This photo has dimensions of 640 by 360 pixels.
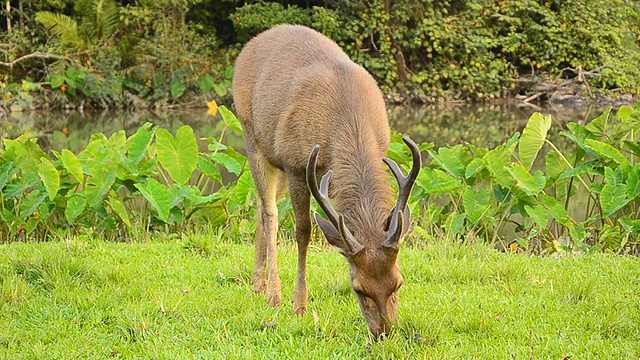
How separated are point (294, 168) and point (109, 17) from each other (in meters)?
18.1

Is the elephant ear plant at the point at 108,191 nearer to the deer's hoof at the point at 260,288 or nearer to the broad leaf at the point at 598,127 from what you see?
the deer's hoof at the point at 260,288

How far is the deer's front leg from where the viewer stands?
470cm

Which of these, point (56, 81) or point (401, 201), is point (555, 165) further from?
point (56, 81)

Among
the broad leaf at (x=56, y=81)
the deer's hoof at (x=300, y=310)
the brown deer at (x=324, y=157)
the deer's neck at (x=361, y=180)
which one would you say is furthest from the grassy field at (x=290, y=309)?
the broad leaf at (x=56, y=81)

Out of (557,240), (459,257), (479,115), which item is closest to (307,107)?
(459,257)

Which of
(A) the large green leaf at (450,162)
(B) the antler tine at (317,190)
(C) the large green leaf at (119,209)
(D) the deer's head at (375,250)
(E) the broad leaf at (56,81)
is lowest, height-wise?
(E) the broad leaf at (56,81)

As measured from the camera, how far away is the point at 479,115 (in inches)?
734

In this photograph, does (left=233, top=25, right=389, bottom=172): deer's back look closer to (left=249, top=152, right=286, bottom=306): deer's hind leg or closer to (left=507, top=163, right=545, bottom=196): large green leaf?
(left=249, top=152, right=286, bottom=306): deer's hind leg

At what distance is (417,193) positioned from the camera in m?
7.25

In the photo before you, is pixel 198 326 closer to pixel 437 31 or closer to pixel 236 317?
pixel 236 317

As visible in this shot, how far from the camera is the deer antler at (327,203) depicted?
3.93 m

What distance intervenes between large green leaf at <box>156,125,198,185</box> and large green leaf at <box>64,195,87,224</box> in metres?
0.76

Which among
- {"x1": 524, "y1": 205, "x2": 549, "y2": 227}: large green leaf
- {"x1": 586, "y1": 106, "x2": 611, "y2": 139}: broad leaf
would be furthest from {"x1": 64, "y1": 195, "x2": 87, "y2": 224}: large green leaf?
{"x1": 586, "y1": 106, "x2": 611, "y2": 139}: broad leaf

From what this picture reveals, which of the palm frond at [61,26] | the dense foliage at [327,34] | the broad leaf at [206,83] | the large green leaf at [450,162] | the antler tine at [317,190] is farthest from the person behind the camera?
the broad leaf at [206,83]
